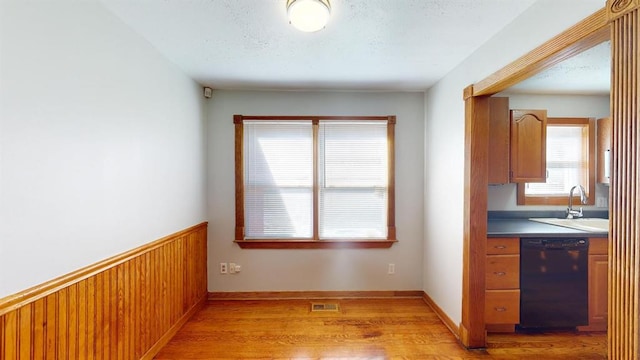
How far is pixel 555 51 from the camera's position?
1.60 metres

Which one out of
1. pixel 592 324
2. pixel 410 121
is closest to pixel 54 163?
pixel 410 121

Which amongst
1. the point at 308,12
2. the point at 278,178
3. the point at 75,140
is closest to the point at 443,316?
the point at 278,178

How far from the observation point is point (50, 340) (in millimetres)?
1440

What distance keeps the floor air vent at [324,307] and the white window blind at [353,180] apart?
0.72 m

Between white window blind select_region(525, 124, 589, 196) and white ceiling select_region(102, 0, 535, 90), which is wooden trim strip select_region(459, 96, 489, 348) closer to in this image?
white ceiling select_region(102, 0, 535, 90)

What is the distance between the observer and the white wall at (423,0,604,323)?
5.54 feet

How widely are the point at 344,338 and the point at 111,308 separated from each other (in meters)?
1.77

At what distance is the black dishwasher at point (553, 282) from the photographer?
8.54 ft

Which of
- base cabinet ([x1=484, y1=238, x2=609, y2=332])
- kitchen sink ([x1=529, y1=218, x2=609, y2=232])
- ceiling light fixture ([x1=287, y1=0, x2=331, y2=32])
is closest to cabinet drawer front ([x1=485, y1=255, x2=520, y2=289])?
base cabinet ([x1=484, y1=238, x2=609, y2=332])

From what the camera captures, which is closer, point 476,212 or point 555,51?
point 555,51

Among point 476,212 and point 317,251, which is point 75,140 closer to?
point 317,251

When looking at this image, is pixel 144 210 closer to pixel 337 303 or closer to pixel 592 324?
pixel 337 303

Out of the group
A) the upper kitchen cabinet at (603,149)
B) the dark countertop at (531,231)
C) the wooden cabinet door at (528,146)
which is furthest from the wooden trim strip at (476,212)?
the upper kitchen cabinet at (603,149)

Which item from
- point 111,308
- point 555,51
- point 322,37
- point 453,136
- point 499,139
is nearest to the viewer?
point 555,51
